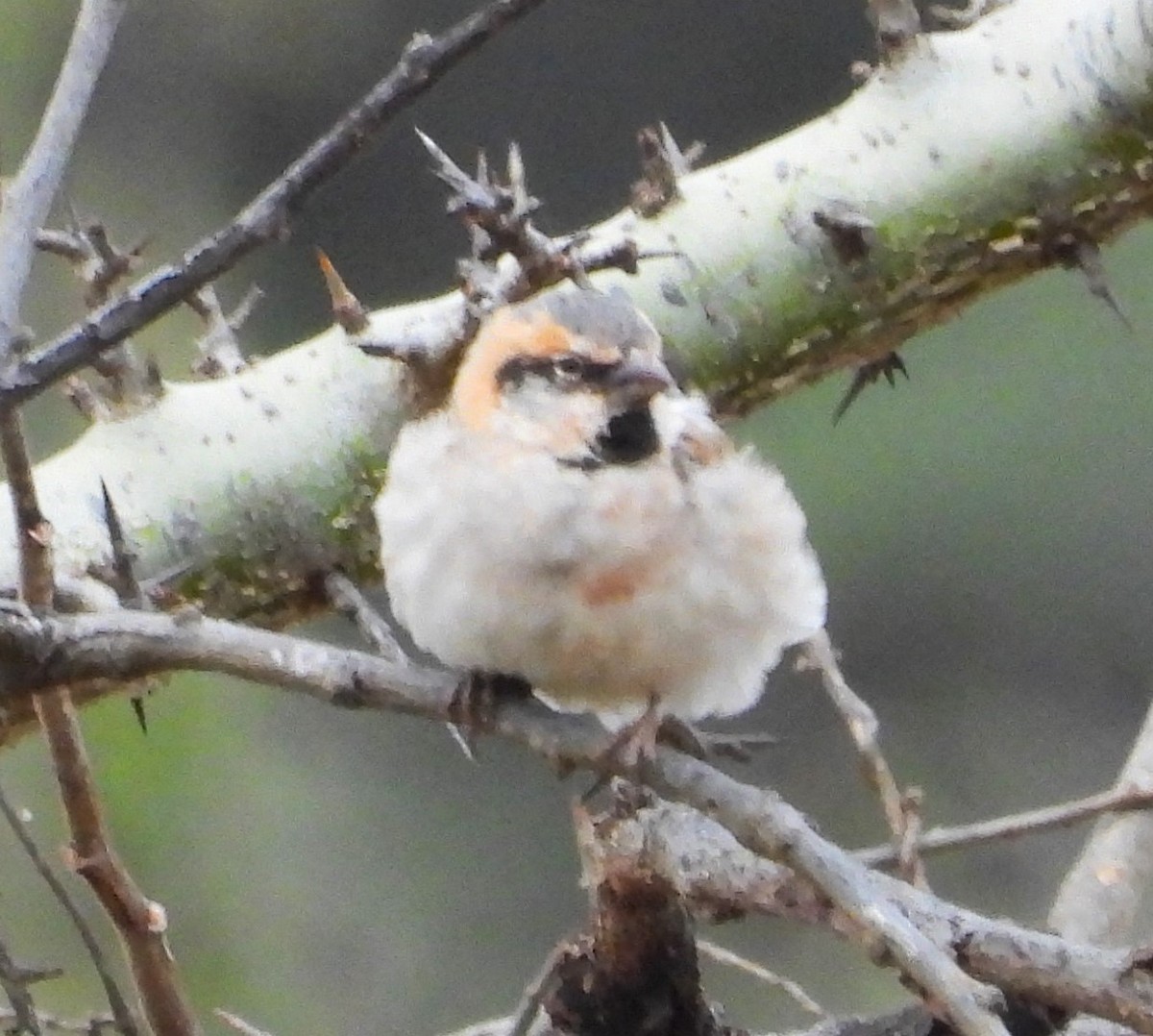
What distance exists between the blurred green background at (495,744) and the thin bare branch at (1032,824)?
1057mm

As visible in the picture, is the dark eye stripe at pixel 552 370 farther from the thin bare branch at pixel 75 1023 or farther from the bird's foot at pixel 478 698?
the thin bare branch at pixel 75 1023

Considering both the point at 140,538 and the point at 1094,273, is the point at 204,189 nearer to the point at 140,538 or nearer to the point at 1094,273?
the point at 140,538

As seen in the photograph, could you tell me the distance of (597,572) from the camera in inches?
31.4

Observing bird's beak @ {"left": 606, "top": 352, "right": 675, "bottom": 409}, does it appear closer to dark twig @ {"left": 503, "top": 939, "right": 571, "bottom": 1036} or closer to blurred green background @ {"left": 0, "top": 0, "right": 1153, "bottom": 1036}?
dark twig @ {"left": 503, "top": 939, "right": 571, "bottom": 1036}

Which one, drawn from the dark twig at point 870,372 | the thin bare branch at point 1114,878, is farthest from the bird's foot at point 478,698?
the thin bare branch at point 1114,878

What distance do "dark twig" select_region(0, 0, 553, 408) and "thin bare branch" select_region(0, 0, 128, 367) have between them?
0.09 metres

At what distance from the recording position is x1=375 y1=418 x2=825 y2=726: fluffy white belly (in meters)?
0.80

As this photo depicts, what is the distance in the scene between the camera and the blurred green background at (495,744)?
177 centimetres

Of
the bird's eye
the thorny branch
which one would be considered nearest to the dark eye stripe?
the bird's eye

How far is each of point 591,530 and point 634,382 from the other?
0.10m

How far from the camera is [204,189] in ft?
6.32

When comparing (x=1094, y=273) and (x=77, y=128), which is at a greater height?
(x=77, y=128)

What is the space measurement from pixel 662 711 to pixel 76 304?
131 cm

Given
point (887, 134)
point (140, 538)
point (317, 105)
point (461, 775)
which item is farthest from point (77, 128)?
point (461, 775)
